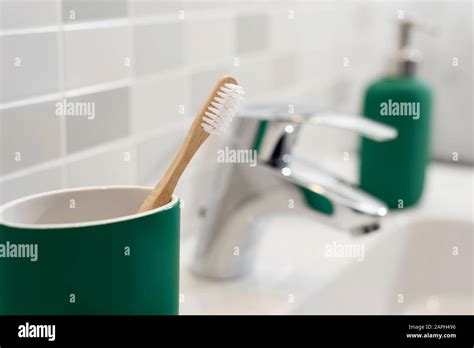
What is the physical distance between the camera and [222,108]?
16.4 inches

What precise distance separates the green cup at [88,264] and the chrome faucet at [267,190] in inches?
7.9

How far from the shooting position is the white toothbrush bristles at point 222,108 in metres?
0.42

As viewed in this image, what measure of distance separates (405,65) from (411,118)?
0.06 meters

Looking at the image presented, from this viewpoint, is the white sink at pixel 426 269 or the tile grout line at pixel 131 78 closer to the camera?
the tile grout line at pixel 131 78

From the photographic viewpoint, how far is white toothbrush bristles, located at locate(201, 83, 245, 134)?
415 millimetres

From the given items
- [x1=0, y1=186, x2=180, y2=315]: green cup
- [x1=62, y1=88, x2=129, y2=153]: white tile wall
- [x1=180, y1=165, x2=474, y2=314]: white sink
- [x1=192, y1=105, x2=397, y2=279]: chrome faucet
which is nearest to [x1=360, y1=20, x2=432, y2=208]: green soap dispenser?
[x1=180, y1=165, x2=474, y2=314]: white sink

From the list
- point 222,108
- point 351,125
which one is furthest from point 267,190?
point 222,108

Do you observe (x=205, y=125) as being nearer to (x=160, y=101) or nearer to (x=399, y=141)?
(x=160, y=101)

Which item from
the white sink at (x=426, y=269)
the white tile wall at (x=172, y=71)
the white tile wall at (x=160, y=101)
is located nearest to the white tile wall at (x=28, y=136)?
the white tile wall at (x=172, y=71)

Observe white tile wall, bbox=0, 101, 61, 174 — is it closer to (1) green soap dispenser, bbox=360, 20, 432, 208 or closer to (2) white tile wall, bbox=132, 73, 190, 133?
(2) white tile wall, bbox=132, 73, 190, 133

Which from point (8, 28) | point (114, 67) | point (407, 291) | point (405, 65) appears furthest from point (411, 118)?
point (8, 28)

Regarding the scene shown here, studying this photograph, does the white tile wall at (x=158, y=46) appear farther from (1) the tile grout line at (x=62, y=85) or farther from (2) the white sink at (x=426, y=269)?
(2) the white sink at (x=426, y=269)
